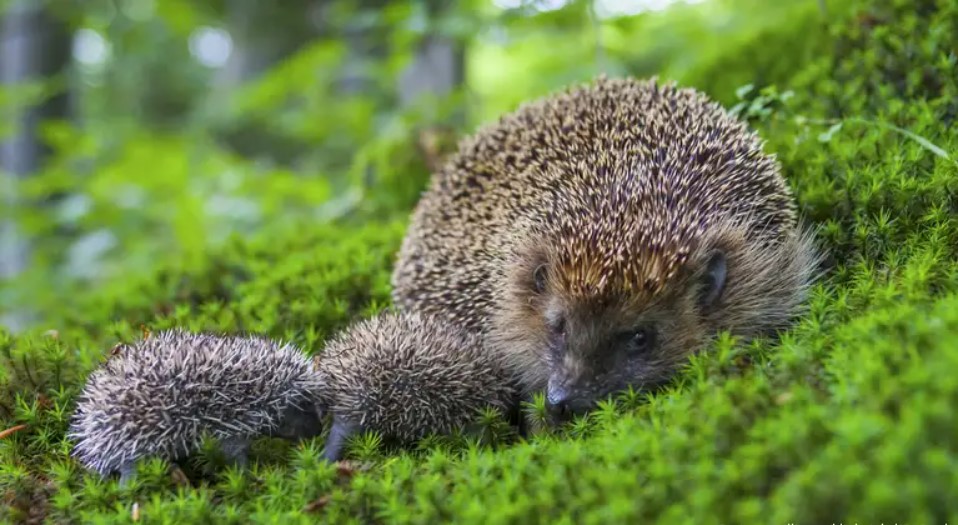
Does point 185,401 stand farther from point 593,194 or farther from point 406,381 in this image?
point 593,194

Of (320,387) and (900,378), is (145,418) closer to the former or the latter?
(320,387)

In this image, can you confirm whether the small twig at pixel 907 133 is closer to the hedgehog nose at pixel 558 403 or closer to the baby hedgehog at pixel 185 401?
the hedgehog nose at pixel 558 403

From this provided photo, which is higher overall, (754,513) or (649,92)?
(649,92)

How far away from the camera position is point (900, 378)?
99.0 inches

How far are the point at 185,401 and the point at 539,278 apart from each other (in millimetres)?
1933

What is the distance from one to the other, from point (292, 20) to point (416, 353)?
49.2 ft

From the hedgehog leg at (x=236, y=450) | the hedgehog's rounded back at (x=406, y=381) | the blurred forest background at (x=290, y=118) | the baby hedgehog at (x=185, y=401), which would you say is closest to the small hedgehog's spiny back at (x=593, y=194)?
the hedgehog's rounded back at (x=406, y=381)

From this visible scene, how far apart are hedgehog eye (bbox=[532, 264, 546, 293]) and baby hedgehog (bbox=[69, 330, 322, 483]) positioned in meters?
1.32

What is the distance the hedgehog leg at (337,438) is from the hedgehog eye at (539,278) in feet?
4.12

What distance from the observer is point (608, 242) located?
4.00 m

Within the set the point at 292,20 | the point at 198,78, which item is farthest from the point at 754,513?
the point at 198,78

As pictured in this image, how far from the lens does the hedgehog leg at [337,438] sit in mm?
3803

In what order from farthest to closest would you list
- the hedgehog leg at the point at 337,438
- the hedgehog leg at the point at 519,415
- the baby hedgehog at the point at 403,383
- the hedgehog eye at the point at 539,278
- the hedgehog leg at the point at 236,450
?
the hedgehog eye at the point at 539,278
the hedgehog leg at the point at 519,415
the baby hedgehog at the point at 403,383
the hedgehog leg at the point at 337,438
the hedgehog leg at the point at 236,450

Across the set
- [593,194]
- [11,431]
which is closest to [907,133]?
[593,194]
